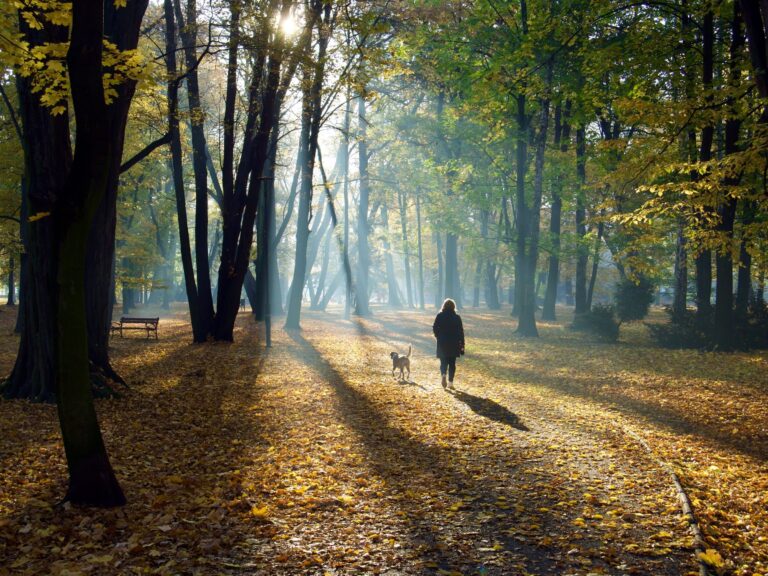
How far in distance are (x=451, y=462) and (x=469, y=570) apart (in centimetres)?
272

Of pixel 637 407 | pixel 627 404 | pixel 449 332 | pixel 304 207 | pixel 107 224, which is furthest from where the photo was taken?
pixel 304 207

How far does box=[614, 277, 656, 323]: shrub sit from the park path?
1124 cm

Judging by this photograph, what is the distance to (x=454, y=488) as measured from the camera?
6.23 meters

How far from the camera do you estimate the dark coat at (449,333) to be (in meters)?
12.1

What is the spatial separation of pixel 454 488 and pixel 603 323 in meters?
16.4

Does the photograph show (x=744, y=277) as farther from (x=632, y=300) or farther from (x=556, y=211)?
(x=556, y=211)

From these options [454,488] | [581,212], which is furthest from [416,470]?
[581,212]

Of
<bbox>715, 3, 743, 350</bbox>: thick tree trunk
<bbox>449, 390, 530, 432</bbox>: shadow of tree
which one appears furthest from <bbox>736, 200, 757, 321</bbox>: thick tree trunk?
<bbox>449, 390, 530, 432</bbox>: shadow of tree

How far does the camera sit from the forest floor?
15.3ft

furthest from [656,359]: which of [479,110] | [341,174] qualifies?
[341,174]

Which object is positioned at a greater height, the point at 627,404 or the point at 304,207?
the point at 304,207

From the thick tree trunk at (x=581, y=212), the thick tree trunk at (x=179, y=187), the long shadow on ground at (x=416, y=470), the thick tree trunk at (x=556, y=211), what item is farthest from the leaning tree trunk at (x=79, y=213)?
the thick tree trunk at (x=556, y=211)

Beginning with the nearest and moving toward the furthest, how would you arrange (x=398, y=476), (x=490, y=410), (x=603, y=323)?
(x=398, y=476), (x=490, y=410), (x=603, y=323)

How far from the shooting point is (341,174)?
3744cm
